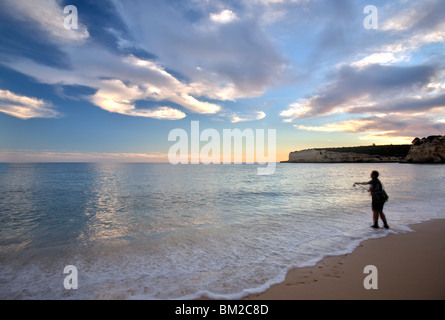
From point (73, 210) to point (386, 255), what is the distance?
1585 cm

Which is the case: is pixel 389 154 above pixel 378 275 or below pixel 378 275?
above

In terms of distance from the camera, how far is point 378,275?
181 inches

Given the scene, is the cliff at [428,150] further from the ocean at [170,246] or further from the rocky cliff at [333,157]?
the ocean at [170,246]

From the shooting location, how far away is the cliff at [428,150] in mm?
82188

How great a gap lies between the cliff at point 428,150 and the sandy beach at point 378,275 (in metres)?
112

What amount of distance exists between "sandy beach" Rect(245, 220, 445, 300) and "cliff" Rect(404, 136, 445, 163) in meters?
112

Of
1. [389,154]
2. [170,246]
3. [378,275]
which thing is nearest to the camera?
[378,275]

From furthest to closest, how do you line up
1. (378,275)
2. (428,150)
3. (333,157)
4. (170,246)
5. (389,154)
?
(333,157), (389,154), (428,150), (170,246), (378,275)

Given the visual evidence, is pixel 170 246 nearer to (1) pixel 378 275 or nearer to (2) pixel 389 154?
(1) pixel 378 275

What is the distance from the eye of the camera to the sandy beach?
393cm

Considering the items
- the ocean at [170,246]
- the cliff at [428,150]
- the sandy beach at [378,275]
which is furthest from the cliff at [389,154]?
the sandy beach at [378,275]

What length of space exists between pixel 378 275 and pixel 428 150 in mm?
117025

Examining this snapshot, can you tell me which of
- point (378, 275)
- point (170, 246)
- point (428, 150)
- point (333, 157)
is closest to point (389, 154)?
point (333, 157)
